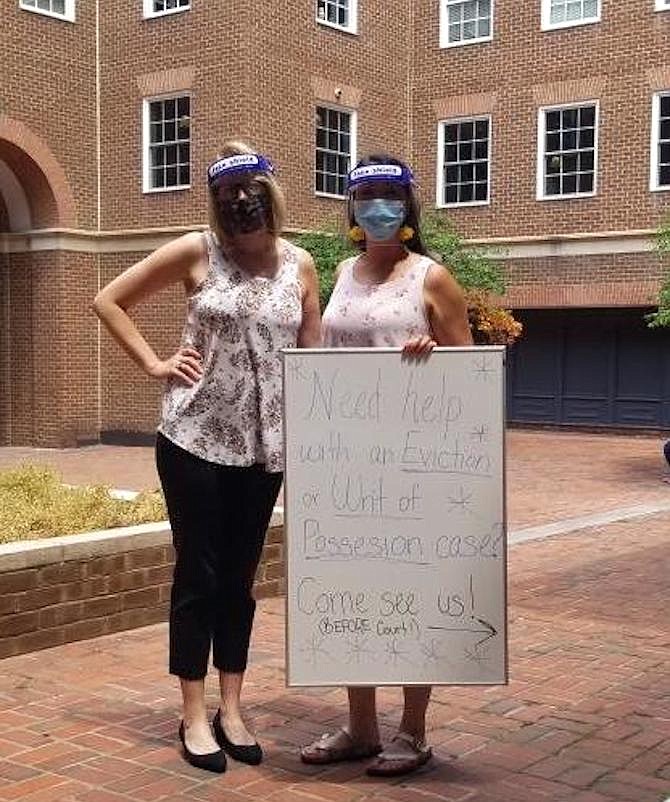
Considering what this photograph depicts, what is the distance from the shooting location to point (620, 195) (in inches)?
790

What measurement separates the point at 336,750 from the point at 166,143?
15.7m

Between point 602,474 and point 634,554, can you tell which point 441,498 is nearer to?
point 634,554

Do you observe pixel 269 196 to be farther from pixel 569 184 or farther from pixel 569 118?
pixel 569 118

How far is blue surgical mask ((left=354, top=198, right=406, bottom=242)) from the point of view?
3645 millimetres

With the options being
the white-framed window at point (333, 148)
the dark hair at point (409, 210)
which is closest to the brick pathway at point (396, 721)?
the dark hair at point (409, 210)

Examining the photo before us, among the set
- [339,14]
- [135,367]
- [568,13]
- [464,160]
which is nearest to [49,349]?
[135,367]

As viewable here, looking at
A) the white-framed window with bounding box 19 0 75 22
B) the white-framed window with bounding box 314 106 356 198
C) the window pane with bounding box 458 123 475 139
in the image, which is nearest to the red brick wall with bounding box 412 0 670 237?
the window pane with bounding box 458 123 475 139

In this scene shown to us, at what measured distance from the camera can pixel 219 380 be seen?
12.2 ft

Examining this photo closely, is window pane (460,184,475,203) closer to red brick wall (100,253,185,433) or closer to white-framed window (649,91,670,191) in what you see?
white-framed window (649,91,670,191)

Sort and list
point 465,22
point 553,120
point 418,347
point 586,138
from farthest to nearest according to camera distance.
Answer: point 465,22 < point 553,120 < point 586,138 < point 418,347

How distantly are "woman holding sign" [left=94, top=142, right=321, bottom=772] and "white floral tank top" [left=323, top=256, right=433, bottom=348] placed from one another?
0.14 m

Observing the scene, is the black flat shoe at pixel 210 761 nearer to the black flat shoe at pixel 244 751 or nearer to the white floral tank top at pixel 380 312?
the black flat shoe at pixel 244 751

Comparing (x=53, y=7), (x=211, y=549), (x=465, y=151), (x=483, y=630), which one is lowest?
(x=483, y=630)

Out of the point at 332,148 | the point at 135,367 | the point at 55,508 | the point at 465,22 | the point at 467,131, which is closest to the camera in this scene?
the point at 55,508
